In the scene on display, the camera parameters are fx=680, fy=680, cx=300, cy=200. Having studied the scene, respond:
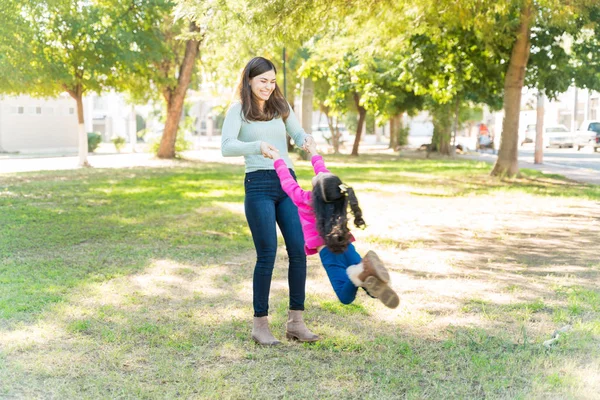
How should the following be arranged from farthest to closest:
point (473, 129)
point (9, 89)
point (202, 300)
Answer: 1. point (473, 129)
2. point (9, 89)
3. point (202, 300)

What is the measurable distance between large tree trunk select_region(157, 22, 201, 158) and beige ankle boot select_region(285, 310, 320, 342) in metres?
21.4

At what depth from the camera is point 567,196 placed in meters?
13.9

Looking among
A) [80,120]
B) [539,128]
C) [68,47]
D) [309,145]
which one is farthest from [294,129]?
[539,128]

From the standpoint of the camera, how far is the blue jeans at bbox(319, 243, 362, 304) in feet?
13.4

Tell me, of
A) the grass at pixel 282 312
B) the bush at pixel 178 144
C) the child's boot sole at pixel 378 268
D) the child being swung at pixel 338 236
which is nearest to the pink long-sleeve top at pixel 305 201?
the child being swung at pixel 338 236

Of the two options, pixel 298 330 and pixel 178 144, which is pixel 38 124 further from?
pixel 298 330

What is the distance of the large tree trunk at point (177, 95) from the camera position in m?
Answer: 25.5

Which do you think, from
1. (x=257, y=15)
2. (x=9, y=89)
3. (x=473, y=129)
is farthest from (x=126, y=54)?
(x=473, y=129)

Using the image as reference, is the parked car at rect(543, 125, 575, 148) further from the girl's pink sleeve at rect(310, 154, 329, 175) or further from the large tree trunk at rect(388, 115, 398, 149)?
the girl's pink sleeve at rect(310, 154, 329, 175)

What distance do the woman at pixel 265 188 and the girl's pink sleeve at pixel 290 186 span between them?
0.18 metres

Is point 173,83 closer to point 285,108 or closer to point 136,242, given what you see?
point 136,242

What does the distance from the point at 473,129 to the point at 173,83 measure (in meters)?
56.5

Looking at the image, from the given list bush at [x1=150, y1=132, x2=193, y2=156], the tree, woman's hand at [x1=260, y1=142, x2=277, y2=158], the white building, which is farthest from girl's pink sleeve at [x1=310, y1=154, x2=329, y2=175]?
the white building

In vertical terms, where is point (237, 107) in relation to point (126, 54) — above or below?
below
